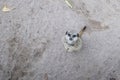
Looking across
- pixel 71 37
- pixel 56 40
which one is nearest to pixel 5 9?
pixel 56 40

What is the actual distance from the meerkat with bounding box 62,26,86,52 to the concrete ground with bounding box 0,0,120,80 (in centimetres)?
5

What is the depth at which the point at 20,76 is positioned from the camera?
8.24ft

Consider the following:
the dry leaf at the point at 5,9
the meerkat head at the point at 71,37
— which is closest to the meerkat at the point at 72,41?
the meerkat head at the point at 71,37

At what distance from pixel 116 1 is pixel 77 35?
707 mm

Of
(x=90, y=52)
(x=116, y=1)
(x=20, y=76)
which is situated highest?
(x=116, y=1)

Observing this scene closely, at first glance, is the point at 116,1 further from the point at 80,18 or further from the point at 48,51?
the point at 48,51

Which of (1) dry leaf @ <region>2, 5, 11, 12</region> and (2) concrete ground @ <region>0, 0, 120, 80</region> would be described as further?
(1) dry leaf @ <region>2, 5, 11, 12</region>

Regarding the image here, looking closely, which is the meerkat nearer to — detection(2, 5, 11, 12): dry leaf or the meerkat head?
the meerkat head

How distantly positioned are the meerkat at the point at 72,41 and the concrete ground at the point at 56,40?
0.16 ft

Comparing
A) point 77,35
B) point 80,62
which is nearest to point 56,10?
point 77,35

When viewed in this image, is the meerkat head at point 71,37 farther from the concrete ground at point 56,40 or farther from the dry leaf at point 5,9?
the dry leaf at point 5,9

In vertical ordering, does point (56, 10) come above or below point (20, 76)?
above

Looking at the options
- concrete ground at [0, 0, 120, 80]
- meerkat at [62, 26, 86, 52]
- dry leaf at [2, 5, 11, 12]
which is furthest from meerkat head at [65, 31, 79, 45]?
dry leaf at [2, 5, 11, 12]

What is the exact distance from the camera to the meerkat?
2.54m
